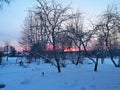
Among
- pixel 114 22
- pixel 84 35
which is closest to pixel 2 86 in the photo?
pixel 84 35

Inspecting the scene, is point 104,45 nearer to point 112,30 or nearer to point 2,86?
point 112,30

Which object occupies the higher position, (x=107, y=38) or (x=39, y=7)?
(x=39, y=7)

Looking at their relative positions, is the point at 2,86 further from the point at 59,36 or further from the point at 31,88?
the point at 59,36

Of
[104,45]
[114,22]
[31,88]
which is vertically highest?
[114,22]

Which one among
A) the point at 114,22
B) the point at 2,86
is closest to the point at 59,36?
the point at 114,22

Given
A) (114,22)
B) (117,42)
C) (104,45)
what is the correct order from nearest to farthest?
(114,22)
(104,45)
(117,42)

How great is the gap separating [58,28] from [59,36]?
3.56ft

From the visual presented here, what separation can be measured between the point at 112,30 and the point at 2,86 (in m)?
17.6

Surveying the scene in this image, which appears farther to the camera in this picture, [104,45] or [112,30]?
[104,45]

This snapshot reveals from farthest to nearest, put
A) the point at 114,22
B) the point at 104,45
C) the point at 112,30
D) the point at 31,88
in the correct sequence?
the point at 104,45 → the point at 112,30 → the point at 114,22 → the point at 31,88

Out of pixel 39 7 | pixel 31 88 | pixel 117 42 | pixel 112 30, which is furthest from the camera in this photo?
pixel 117 42

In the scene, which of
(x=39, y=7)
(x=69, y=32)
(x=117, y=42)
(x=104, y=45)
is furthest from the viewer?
(x=117, y=42)

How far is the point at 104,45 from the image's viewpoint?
34219 mm

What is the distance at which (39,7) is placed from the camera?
25.2 m
